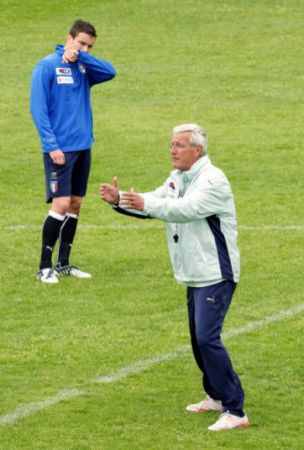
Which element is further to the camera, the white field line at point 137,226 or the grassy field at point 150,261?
the white field line at point 137,226

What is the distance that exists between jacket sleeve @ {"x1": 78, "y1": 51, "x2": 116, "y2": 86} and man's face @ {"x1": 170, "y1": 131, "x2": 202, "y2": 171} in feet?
17.0

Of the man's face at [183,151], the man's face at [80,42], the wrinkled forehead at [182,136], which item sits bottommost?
the man's face at [183,151]

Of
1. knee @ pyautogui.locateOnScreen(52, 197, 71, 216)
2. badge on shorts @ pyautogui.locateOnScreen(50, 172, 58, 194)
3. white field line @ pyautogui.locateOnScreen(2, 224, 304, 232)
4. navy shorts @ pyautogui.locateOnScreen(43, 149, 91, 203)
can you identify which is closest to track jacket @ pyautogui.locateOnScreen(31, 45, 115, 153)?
navy shorts @ pyautogui.locateOnScreen(43, 149, 91, 203)

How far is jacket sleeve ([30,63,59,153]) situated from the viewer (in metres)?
14.9

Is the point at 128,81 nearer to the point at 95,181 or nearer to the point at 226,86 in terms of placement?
the point at 226,86

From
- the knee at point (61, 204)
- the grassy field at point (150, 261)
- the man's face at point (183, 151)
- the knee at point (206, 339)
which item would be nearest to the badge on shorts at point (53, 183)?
the knee at point (61, 204)

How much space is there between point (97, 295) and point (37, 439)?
14.9ft

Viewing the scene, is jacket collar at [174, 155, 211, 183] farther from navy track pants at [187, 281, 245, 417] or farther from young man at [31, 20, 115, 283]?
young man at [31, 20, 115, 283]

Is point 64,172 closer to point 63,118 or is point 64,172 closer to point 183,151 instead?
point 63,118

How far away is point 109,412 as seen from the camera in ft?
35.0

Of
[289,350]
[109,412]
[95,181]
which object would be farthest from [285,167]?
[109,412]

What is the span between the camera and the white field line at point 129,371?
1062cm

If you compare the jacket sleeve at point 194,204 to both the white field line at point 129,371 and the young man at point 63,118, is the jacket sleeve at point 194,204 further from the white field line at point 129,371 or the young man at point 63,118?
the young man at point 63,118

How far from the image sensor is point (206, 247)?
10.2 m
